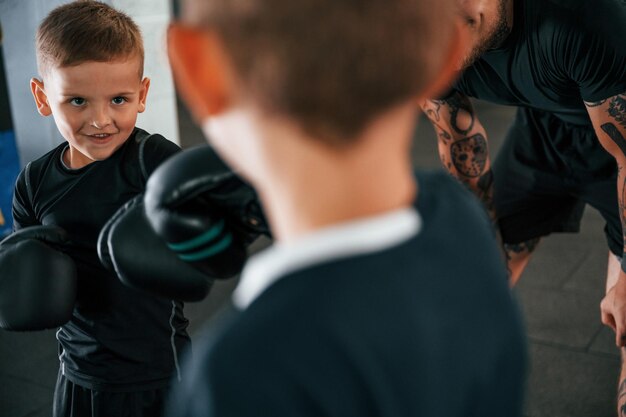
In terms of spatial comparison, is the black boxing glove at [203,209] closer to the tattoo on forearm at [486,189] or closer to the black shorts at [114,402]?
the black shorts at [114,402]

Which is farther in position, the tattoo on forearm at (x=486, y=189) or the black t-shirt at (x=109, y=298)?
the tattoo on forearm at (x=486, y=189)

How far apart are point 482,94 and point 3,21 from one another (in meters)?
1.85

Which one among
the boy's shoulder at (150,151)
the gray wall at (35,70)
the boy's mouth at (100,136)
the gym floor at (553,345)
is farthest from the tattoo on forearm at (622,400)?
the gray wall at (35,70)

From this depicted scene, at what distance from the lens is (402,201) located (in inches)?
21.5

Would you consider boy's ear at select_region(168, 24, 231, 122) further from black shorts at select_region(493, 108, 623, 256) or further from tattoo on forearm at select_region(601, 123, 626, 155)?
black shorts at select_region(493, 108, 623, 256)

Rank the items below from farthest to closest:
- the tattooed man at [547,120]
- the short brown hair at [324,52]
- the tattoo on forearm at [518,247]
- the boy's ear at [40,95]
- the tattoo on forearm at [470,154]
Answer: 1. the tattoo on forearm at [518,247]
2. the tattoo on forearm at [470,154]
3. the tattooed man at [547,120]
4. the boy's ear at [40,95]
5. the short brown hair at [324,52]

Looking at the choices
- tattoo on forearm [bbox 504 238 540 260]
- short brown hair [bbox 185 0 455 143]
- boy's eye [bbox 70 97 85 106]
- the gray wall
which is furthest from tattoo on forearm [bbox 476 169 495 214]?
short brown hair [bbox 185 0 455 143]

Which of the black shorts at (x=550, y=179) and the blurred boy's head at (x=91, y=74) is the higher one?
the blurred boy's head at (x=91, y=74)

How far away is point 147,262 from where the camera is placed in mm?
984

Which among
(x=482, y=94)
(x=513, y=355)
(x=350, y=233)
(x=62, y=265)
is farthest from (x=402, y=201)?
(x=482, y=94)

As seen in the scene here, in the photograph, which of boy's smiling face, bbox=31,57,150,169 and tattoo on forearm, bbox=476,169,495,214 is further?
tattoo on forearm, bbox=476,169,495,214

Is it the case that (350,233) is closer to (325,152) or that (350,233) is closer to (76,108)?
(325,152)

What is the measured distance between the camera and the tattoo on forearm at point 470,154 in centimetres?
185

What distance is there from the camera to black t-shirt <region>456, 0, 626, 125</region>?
138 cm
